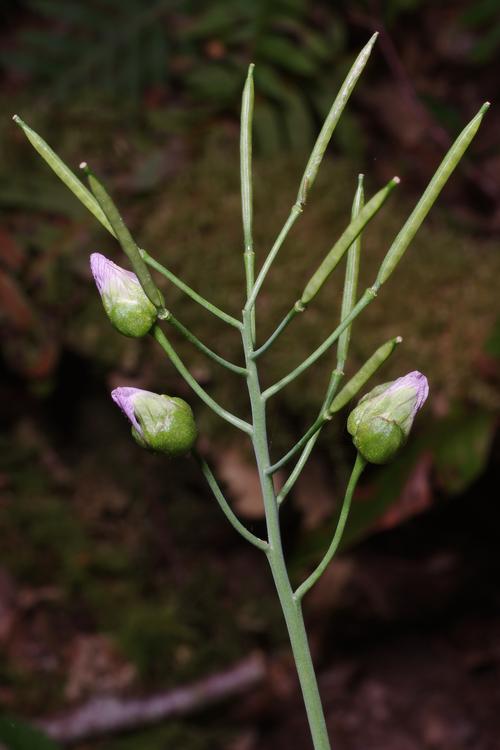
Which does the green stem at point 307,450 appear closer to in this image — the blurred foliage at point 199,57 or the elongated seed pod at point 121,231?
the elongated seed pod at point 121,231

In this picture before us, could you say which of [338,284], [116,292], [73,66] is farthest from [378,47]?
[116,292]

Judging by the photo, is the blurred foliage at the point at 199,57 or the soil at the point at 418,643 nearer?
the soil at the point at 418,643

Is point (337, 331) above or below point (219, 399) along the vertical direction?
below

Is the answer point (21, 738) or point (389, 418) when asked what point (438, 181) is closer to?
point (389, 418)

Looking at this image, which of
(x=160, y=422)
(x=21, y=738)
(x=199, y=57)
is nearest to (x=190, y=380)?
(x=160, y=422)

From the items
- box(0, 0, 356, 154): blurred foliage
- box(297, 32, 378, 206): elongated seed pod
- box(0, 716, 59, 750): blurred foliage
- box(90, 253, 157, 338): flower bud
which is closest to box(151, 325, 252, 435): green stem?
box(90, 253, 157, 338): flower bud

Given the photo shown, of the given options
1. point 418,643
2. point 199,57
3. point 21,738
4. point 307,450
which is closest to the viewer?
point 307,450

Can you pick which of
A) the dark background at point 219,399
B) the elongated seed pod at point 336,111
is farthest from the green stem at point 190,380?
the dark background at point 219,399
